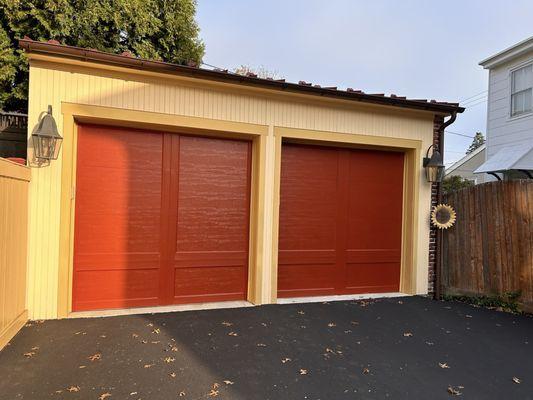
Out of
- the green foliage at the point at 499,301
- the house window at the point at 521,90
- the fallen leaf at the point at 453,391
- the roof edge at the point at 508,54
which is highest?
the roof edge at the point at 508,54

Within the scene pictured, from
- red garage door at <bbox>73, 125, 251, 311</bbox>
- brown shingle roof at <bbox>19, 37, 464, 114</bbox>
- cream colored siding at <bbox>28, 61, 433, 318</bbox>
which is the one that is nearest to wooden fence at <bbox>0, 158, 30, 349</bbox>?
cream colored siding at <bbox>28, 61, 433, 318</bbox>

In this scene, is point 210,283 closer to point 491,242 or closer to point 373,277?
point 373,277

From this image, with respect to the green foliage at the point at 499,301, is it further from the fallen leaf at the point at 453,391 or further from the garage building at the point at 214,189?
the fallen leaf at the point at 453,391

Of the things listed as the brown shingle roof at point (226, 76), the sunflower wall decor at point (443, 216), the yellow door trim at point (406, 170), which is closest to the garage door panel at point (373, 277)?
the yellow door trim at point (406, 170)

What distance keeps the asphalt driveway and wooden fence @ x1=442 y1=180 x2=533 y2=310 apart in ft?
2.05

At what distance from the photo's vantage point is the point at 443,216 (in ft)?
19.9

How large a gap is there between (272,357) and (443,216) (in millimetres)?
3923

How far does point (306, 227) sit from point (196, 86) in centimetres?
254

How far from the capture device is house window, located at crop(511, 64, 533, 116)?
29.2 feet

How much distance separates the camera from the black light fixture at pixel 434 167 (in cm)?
590

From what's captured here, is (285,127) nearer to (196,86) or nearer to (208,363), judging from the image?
(196,86)

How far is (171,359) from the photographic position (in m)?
3.42

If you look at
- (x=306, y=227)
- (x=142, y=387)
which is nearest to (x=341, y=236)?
(x=306, y=227)

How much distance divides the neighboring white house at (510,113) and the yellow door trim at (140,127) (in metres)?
6.35
